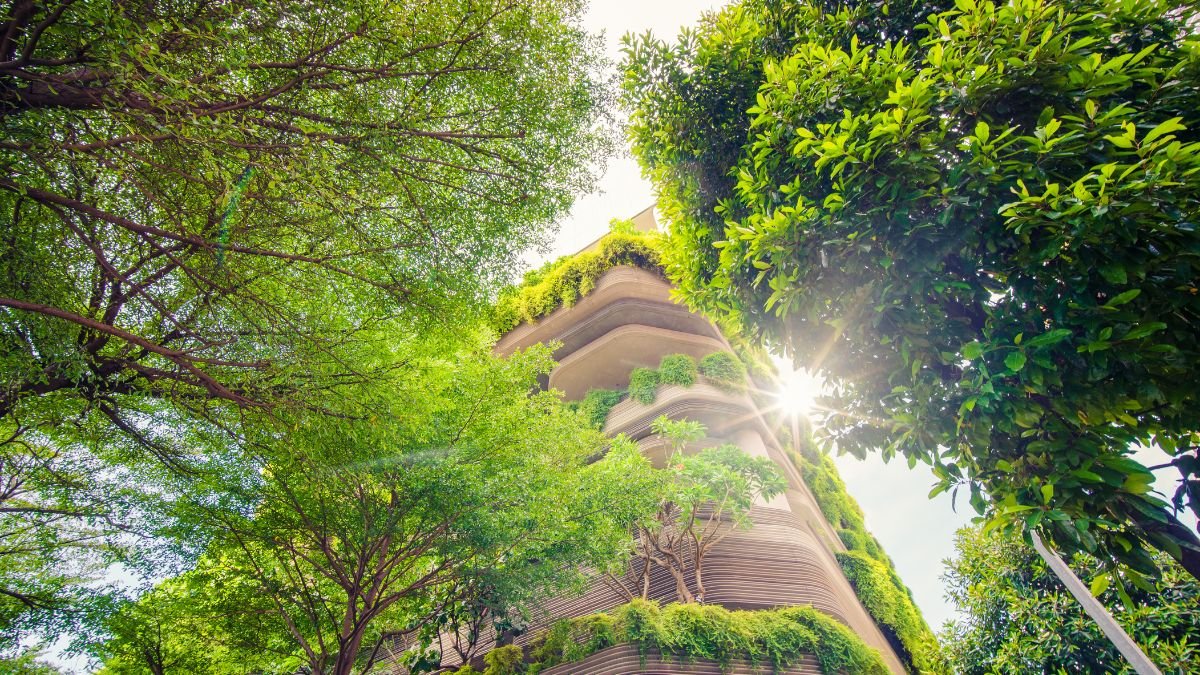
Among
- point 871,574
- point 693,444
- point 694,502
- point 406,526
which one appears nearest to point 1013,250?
point 694,502

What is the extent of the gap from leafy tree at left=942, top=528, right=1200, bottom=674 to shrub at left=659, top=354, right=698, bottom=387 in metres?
7.00

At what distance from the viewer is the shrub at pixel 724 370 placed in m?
14.9

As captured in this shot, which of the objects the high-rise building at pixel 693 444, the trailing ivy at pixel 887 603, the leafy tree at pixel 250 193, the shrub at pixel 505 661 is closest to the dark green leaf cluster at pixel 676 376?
the high-rise building at pixel 693 444

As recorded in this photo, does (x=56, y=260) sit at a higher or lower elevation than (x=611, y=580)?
higher

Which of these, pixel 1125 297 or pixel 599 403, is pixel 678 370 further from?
pixel 1125 297

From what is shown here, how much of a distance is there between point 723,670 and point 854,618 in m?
5.16

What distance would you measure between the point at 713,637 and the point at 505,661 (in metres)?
3.86

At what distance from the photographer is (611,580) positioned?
10727mm

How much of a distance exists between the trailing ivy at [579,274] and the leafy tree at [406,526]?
7.20 meters

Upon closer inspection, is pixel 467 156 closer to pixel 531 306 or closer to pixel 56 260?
pixel 56 260

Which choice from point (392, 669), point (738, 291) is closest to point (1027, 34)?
point (738, 291)

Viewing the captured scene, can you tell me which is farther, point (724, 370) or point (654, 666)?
point (724, 370)

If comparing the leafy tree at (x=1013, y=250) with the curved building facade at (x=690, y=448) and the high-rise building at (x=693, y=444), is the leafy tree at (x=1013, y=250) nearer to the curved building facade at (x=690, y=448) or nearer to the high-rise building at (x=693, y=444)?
the high-rise building at (x=693, y=444)

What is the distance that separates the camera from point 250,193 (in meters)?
5.64
